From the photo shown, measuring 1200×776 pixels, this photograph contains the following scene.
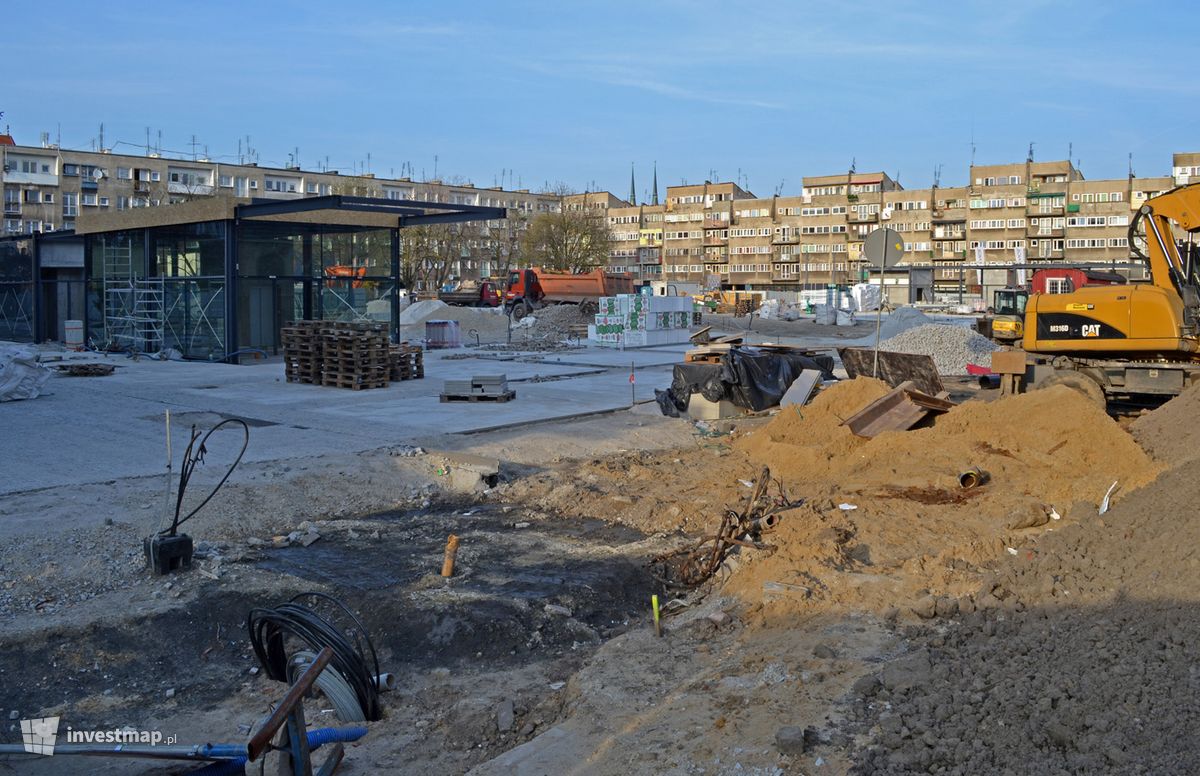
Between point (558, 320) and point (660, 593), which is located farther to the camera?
point (558, 320)

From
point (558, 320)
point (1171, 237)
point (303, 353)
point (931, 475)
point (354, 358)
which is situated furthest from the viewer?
point (558, 320)

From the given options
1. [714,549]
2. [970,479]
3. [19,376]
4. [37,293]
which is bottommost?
[714,549]

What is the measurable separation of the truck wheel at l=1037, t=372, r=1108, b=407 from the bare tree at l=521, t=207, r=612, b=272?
197 ft

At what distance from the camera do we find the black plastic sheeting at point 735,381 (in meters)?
17.5

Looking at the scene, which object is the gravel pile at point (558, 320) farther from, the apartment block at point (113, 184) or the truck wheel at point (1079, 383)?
the apartment block at point (113, 184)

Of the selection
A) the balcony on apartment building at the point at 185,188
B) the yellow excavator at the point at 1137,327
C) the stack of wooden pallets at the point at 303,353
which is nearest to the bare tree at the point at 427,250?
the balcony on apartment building at the point at 185,188

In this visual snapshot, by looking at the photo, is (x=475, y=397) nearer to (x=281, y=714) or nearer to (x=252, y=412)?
(x=252, y=412)

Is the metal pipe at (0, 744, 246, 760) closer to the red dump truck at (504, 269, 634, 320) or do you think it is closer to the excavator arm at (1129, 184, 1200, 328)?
the excavator arm at (1129, 184, 1200, 328)

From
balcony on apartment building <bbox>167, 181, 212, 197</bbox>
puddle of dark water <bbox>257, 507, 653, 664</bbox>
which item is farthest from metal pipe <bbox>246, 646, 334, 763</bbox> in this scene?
balcony on apartment building <bbox>167, 181, 212, 197</bbox>

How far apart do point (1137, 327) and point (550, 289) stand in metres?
40.5

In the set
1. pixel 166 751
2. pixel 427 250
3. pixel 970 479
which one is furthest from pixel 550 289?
pixel 166 751

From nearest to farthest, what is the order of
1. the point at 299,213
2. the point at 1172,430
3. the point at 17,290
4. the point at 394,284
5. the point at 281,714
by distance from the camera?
the point at 281,714 → the point at 1172,430 → the point at 299,213 → the point at 394,284 → the point at 17,290

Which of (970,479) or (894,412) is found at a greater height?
(894,412)

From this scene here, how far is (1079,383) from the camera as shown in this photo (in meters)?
15.2
